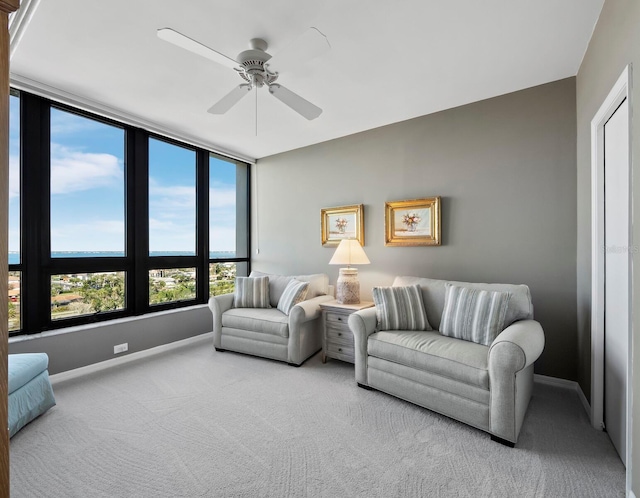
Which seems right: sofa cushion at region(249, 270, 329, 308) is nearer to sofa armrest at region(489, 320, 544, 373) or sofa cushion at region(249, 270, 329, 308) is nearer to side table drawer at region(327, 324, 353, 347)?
side table drawer at region(327, 324, 353, 347)

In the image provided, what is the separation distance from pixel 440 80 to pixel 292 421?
9.66 feet

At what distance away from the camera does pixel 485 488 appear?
1.62 m

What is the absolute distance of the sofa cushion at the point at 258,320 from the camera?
131 inches

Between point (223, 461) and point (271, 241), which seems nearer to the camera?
point (223, 461)

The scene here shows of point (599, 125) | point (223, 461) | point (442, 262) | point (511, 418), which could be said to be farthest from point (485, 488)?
point (599, 125)

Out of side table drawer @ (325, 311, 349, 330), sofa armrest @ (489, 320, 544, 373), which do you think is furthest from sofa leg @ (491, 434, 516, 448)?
side table drawer @ (325, 311, 349, 330)

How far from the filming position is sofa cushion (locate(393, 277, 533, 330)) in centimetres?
245

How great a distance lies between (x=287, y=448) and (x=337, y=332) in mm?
1463

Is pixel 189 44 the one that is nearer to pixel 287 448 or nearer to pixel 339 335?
pixel 287 448

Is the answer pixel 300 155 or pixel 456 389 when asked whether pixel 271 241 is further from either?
pixel 456 389

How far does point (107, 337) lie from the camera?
3264mm

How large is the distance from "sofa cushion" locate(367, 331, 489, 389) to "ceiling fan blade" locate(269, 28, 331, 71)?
2.09 m

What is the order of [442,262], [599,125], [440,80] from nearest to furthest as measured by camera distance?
1. [599,125]
2. [440,80]
3. [442,262]

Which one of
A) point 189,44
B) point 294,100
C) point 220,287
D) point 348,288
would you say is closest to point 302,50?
point 294,100
